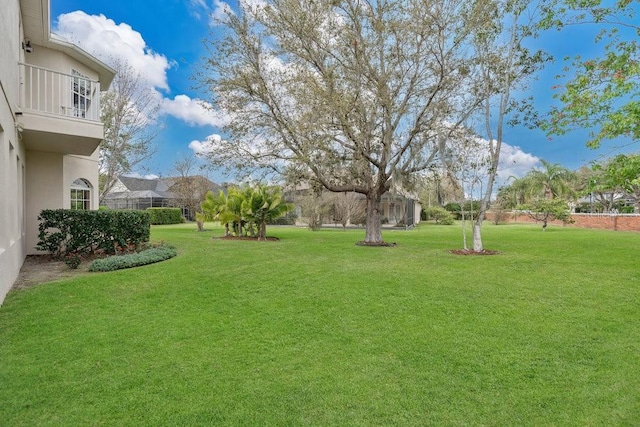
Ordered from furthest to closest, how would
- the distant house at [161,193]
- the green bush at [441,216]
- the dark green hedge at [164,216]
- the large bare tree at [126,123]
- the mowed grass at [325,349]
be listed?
1. the green bush at [441,216]
2. the distant house at [161,193]
3. the dark green hedge at [164,216]
4. the large bare tree at [126,123]
5. the mowed grass at [325,349]

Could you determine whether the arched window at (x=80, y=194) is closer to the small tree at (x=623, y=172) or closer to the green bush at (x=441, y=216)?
the small tree at (x=623, y=172)

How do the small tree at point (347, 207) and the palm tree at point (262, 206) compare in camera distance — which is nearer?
the palm tree at point (262, 206)

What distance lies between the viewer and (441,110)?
1308 cm

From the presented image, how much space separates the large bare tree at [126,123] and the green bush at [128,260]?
17.5 metres

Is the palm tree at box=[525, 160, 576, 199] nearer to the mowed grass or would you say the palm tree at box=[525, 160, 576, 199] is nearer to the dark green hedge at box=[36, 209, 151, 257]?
the mowed grass

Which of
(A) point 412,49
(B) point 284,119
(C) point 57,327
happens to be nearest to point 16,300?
(C) point 57,327

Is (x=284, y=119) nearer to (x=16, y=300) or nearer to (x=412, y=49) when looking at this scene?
(x=412, y=49)

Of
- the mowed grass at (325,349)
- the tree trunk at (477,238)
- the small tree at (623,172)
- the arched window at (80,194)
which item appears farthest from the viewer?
the arched window at (80,194)

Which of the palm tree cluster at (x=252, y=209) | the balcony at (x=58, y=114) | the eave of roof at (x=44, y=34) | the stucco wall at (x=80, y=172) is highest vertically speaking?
the eave of roof at (x=44, y=34)

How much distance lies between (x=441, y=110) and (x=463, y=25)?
2.70m

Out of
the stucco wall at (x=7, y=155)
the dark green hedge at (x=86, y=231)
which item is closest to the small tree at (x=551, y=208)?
the dark green hedge at (x=86, y=231)

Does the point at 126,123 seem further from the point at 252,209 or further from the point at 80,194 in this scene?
the point at 252,209

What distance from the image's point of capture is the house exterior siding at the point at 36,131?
7.36 meters

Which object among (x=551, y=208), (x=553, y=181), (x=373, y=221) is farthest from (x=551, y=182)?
(x=373, y=221)
